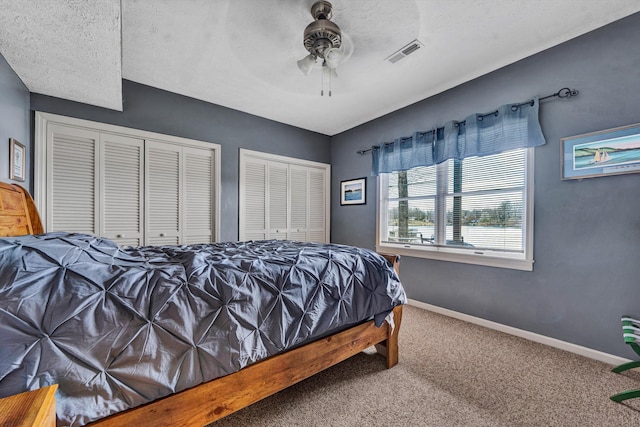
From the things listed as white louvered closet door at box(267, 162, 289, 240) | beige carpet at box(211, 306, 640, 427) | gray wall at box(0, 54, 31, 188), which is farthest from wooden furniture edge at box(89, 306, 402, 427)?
white louvered closet door at box(267, 162, 289, 240)

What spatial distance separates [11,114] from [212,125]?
1739mm

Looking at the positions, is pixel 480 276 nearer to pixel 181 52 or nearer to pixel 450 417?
pixel 450 417

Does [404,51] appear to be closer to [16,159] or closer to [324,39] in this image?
[324,39]

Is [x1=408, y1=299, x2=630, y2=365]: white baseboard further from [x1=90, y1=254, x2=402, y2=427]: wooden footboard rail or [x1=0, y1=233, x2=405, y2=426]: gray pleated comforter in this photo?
[x1=0, y1=233, x2=405, y2=426]: gray pleated comforter

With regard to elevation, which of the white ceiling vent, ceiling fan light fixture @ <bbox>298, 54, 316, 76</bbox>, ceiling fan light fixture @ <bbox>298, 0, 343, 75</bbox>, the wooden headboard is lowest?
the wooden headboard

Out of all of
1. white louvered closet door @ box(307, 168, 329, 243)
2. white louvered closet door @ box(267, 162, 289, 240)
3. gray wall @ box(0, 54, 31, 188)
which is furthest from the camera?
white louvered closet door @ box(307, 168, 329, 243)

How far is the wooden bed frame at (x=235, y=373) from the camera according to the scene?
39.7 inches

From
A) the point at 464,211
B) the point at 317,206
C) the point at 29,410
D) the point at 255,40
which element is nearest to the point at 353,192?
the point at 317,206

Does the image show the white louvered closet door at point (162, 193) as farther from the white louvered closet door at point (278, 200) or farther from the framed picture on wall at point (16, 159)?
the white louvered closet door at point (278, 200)

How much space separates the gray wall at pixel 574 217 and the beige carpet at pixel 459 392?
13.9 inches

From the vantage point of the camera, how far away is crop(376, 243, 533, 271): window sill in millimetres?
2492

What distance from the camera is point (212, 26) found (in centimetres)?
207

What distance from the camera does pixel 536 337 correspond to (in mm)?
2361

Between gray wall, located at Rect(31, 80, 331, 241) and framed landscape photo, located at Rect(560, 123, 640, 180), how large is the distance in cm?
319
